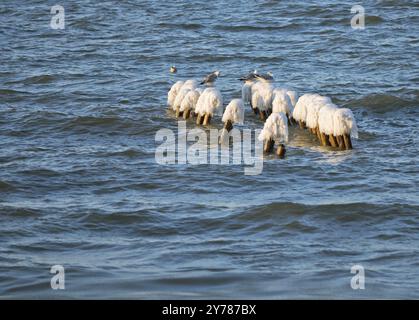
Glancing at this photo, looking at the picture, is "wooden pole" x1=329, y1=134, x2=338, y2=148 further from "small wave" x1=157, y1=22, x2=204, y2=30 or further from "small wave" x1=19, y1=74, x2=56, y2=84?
"small wave" x1=157, y1=22, x2=204, y2=30

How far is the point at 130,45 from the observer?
3278 cm

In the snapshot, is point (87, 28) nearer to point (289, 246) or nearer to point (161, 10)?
point (161, 10)

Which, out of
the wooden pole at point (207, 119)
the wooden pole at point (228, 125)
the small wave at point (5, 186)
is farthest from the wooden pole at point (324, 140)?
the small wave at point (5, 186)

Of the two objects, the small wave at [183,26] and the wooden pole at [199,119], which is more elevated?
the small wave at [183,26]

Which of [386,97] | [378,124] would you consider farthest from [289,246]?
[386,97]

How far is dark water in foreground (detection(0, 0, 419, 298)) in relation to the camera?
14.7 meters

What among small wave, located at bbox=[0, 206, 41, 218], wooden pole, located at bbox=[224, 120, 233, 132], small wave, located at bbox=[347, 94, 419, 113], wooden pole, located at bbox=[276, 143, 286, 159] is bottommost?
small wave, located at bbox=[0, 206, 41, 218]

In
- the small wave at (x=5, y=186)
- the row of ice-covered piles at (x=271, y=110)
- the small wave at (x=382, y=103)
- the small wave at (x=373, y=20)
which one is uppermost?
the small wave at (x=373, y=20)

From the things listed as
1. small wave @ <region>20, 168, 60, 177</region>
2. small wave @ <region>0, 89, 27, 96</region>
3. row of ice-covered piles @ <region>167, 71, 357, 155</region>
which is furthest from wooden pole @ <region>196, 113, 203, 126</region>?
small wave @ <region>0, 89, 27, 96</region>

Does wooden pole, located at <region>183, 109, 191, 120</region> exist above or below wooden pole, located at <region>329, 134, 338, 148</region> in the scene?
above

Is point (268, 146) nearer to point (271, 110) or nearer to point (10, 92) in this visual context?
point (271, 110)

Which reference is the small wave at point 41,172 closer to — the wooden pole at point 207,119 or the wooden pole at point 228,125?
the wooden pole at point 228,125

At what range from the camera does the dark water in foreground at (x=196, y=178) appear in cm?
1474

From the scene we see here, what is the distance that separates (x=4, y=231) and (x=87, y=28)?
19.6m
